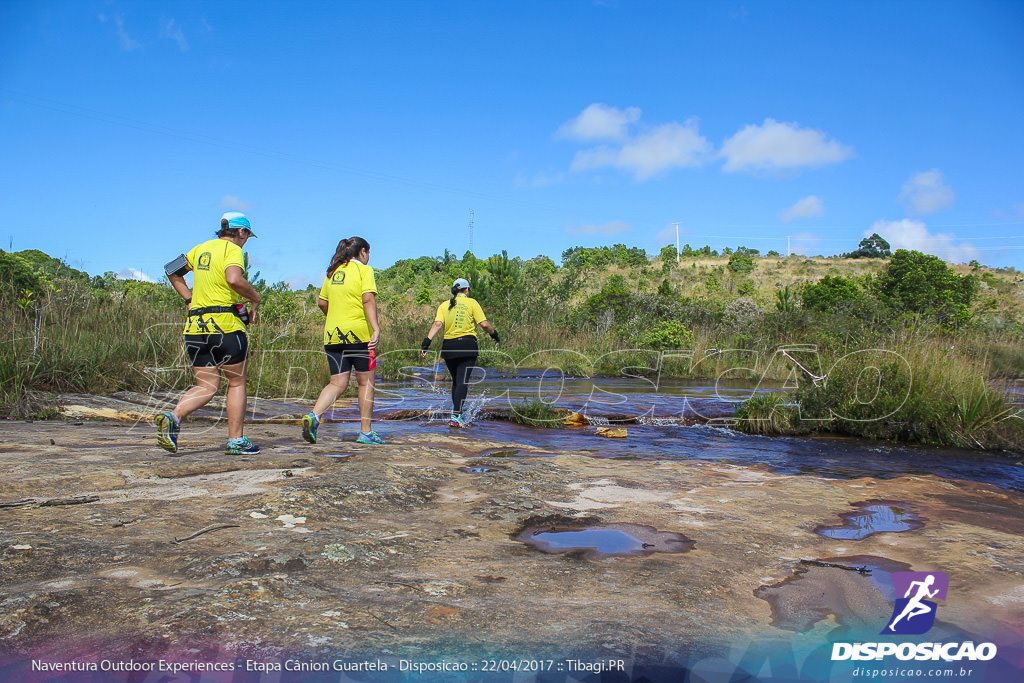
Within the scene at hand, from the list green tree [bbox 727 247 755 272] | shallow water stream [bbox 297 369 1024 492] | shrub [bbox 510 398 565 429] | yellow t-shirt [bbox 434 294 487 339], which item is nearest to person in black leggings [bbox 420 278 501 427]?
yellow t-shirt [bbox 434 294 487 339]

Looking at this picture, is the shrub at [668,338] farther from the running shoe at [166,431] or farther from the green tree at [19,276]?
the running shoe at [166,431]

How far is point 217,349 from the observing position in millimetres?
5344

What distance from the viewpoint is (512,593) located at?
2674mm

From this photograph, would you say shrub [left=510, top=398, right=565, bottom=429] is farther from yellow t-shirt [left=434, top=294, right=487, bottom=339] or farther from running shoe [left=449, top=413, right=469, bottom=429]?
yellow t-shirt [left=434, top=294, right=487, bottom=339]

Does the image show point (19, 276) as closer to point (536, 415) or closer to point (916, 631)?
point (536, 415)

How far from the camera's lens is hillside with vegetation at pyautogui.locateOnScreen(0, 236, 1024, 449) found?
8406mm

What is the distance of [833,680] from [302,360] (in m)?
12.3

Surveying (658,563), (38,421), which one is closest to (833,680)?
(658,563)

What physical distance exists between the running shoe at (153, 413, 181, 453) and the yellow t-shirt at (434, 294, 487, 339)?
4254 mm

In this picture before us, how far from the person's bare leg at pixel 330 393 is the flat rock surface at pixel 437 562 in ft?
3.14

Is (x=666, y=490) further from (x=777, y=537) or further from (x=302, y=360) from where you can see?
(x=302, y=360)

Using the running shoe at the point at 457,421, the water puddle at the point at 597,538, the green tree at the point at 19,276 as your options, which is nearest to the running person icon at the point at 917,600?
the water puddle at the point at 597,538

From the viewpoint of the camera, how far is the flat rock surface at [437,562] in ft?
7.28

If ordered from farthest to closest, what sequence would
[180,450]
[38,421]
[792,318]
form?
[792,318] → [38,421] → [180,450]
